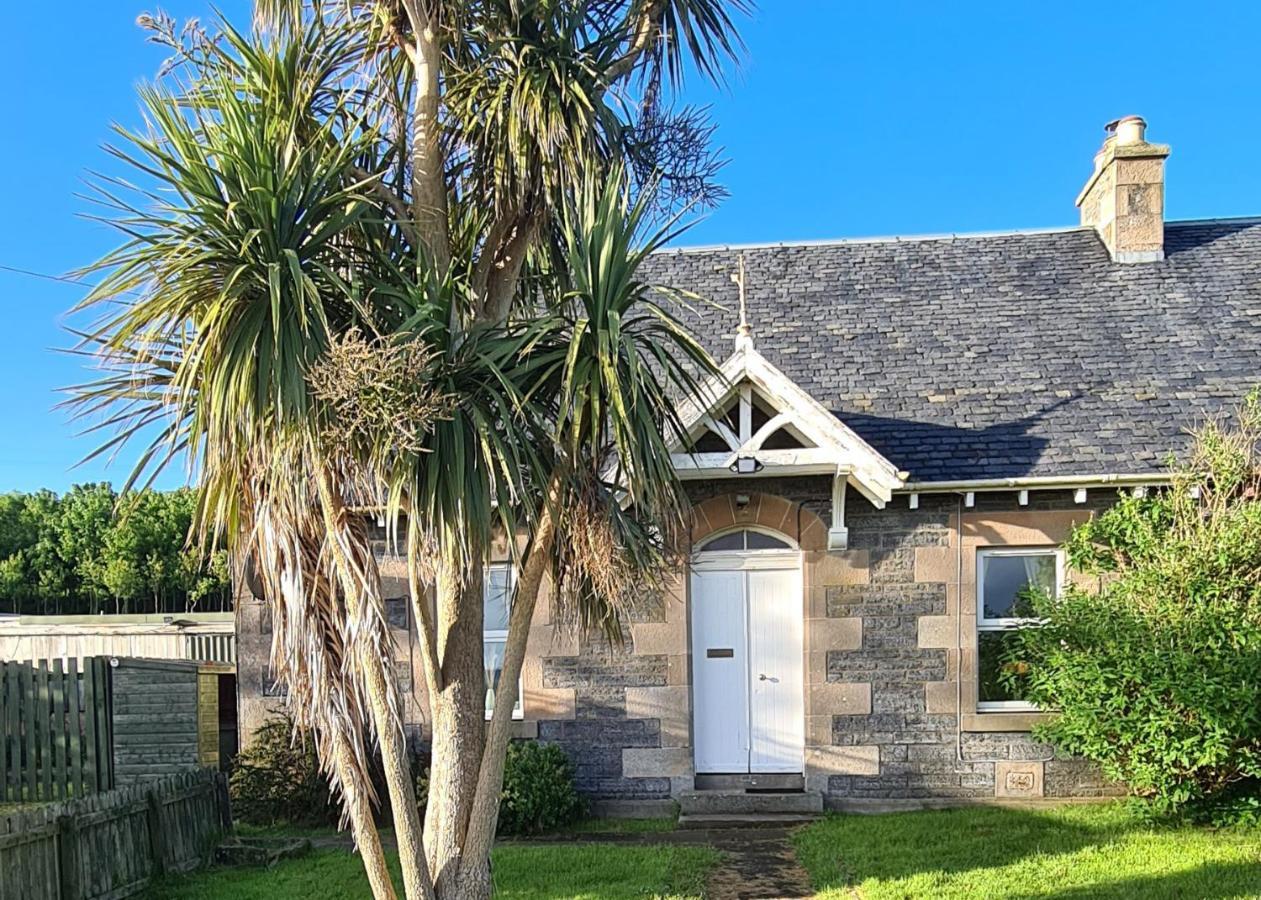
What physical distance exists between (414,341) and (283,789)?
265 inches

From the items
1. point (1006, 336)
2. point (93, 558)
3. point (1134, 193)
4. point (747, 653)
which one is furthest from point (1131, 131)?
point (93, 558)

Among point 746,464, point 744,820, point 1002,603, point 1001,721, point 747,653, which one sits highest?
point 746,464

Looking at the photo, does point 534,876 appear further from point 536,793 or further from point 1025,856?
point 1025,856

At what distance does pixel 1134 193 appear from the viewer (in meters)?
11.9

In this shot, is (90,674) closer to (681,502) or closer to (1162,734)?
(681,502)

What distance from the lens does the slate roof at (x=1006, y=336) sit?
9.62 meters

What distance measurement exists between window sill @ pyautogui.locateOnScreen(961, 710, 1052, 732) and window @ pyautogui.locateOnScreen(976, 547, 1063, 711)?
0.10 m

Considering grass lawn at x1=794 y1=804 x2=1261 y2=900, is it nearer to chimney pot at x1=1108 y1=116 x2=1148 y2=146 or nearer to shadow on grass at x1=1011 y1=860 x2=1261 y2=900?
shadow on grass at x1=1011 y1=860 x2=1261 y2=900

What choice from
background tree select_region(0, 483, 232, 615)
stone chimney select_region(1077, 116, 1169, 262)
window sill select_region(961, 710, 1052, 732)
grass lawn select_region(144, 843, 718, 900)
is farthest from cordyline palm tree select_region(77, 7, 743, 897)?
background tree select_region(0, 483, 232, 615)

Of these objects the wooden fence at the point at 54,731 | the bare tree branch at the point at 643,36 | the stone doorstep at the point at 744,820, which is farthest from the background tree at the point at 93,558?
the bare tree branch at the point at 643,36

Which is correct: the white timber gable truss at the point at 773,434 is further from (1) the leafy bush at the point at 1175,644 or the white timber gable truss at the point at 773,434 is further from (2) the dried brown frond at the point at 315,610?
(2) the dried brown frond at the point at 315,610

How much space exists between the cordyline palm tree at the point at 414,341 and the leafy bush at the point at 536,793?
3.78 metres

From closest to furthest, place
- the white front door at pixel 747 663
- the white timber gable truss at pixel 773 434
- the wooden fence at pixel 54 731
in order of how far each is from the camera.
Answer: the wooden fence at pixel 54 731, the white timber gable truss at pixel 773 434, the white front door at pixel 747 663

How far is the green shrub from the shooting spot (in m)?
9.29
